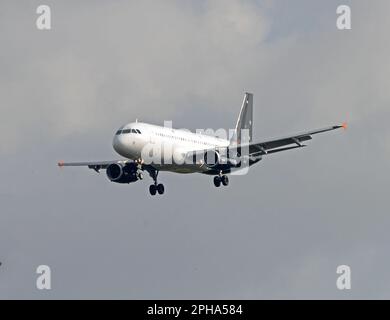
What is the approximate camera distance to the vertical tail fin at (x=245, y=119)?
112062 millimetres

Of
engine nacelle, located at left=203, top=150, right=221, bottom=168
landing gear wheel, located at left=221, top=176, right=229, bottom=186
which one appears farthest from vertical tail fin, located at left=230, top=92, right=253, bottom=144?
engine nacelle, located at left=203, top=150, right=221, bottom=168

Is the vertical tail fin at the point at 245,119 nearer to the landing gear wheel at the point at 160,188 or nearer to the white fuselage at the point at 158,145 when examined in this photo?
the landing gear wheel at the point at 160,188

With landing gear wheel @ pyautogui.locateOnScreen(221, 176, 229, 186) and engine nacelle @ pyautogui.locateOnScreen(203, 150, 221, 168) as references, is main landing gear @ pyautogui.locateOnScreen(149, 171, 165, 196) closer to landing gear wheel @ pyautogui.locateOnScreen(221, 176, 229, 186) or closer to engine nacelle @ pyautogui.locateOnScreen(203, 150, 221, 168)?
engine nacelle @ pyautogui.locateOnScreen(203, 150, 221, 168)

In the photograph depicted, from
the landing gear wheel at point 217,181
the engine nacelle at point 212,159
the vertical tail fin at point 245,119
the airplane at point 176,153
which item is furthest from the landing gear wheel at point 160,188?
the vertical tail fin at point 245,119

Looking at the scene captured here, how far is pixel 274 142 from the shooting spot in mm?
95812

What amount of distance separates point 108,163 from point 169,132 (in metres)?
9.55

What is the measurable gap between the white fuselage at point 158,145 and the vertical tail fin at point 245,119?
14.4 m
